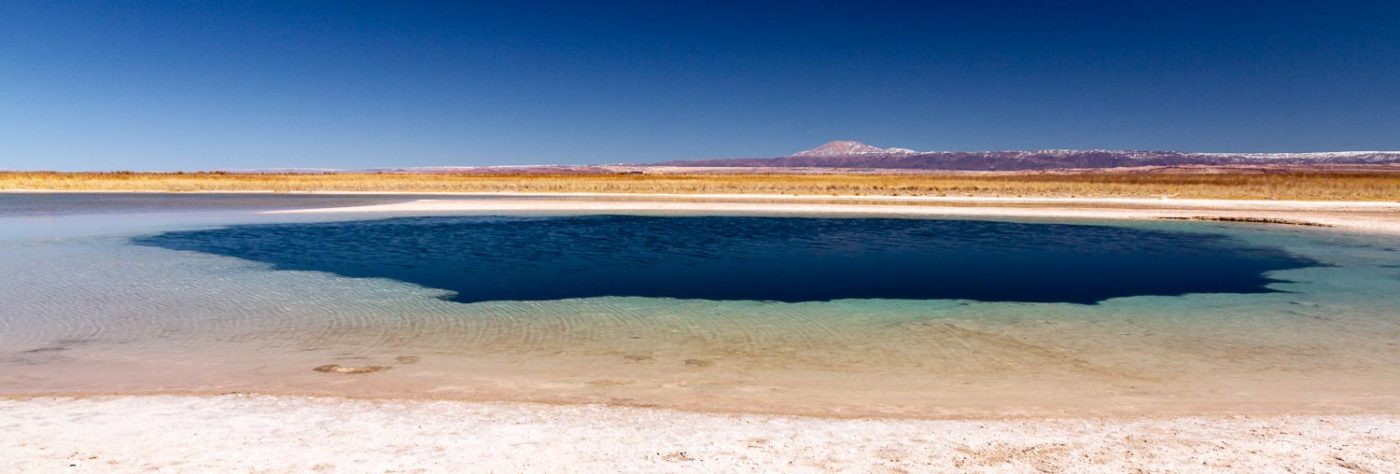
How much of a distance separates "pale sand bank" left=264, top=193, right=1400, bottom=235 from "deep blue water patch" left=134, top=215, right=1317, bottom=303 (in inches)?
181

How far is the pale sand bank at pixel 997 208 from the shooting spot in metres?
24.7

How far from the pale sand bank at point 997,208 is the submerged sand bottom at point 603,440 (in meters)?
20.1

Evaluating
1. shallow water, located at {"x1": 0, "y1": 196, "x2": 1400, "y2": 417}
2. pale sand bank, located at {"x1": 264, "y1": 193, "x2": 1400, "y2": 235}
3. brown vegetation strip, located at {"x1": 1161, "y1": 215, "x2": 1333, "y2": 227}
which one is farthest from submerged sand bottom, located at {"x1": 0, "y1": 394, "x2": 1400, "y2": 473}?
pale sand bank, located at {"x1": 264, "y1": 193, "x2": 1400, "y2": 235}

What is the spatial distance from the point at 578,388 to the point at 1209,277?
10568 millimetres

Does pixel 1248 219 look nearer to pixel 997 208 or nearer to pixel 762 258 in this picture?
pixel 997 208

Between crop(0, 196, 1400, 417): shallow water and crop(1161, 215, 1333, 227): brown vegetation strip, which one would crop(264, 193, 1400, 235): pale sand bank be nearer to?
crop(1161, 215, 1333, 227): brown vegetation strip

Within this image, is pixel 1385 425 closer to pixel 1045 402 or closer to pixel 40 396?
pixel 1045 402

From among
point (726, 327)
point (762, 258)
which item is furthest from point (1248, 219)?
point (726, 327)

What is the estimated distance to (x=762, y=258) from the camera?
15.3 m

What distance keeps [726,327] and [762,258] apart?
6640 mm

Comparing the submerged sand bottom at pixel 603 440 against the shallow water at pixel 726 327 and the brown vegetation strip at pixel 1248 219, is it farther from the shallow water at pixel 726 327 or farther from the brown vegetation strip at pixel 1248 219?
the brown vegetation strip at pixel 1248 219

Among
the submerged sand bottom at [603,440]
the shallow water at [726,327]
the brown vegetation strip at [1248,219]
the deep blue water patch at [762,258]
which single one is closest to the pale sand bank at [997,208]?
the brown vegetation strip at [1248,219]

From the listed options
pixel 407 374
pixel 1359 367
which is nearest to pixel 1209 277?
pixel 1359 367

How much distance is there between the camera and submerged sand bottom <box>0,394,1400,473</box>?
4.46 m
